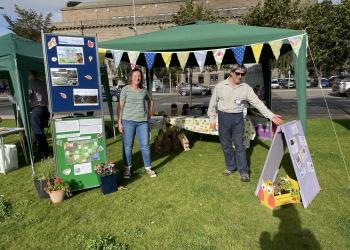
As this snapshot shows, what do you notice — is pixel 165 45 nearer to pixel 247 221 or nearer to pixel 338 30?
pixel 247 221

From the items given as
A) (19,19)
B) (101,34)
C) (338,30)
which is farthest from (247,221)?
(101,34)

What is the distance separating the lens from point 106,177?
4793 millimetres

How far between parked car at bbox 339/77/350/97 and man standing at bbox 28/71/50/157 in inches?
840

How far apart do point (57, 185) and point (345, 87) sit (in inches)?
893

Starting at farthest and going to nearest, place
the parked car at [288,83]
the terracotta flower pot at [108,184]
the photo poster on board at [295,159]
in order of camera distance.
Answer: the parked car at [288,83], the terracotta flower pot at [108,184], the photo poster on board at [295,159]

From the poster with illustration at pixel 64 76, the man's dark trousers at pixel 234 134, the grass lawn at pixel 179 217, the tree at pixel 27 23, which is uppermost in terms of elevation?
the tree at pixel 27 23

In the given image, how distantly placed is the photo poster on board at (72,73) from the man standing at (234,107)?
1.89 meters

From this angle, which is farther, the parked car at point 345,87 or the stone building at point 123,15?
the stone building at point 123,15

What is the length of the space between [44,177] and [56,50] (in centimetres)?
187

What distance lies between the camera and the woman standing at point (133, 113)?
5.14m

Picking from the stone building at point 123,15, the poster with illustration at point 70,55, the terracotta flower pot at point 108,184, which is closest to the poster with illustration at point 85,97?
the poster with illustration at point 70,55

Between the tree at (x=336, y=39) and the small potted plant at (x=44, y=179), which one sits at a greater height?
the tree at (x=336, y=39)

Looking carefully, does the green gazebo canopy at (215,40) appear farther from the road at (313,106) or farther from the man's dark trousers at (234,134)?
the road at (313,106)

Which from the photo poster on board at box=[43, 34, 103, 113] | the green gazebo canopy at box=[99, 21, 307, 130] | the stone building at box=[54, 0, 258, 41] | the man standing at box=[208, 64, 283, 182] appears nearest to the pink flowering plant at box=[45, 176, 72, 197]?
the photo poster on board at box=[43, 34, 103, 113]
